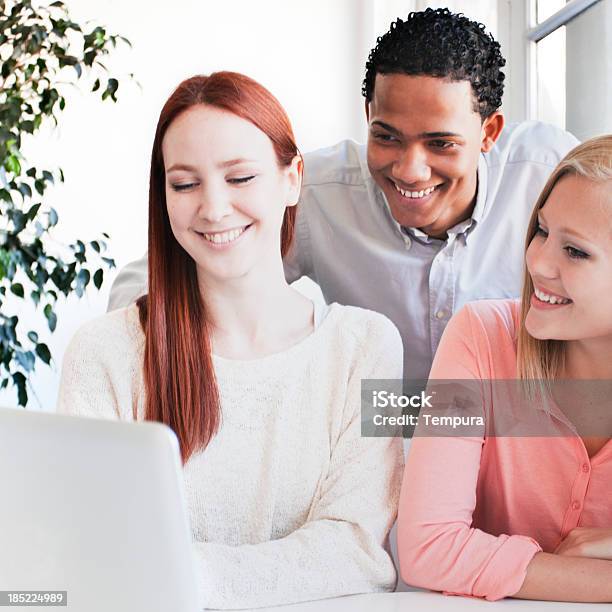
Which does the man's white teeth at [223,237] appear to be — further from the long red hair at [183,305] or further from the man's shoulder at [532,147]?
the man's shoulder at [532,147]

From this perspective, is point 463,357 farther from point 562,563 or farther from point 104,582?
point 104,582

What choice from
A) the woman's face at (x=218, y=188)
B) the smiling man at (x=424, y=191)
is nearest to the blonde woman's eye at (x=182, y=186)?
the woman's face at (x=218, y=188)

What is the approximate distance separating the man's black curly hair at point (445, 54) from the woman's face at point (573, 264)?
34cm

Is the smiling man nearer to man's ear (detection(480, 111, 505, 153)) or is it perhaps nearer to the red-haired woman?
man's ear (detection(480, 111, 505, 153))

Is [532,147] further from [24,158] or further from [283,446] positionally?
[24,158]

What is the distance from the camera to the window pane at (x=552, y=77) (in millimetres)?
2043

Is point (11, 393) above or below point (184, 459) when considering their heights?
below

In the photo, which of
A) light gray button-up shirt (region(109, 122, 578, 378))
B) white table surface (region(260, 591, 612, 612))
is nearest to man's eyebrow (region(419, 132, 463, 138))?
light gray button-up shirt (region(109, 122, 578, 378))

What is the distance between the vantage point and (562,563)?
1075mm

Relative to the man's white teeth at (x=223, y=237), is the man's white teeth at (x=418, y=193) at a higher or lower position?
higher

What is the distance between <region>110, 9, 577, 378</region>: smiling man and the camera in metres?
1.42

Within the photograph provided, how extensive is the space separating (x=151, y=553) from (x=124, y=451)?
0.09 metres

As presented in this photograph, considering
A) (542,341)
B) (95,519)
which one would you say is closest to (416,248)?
(542,341)

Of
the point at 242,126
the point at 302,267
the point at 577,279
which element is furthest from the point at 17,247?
the point at 577,279
